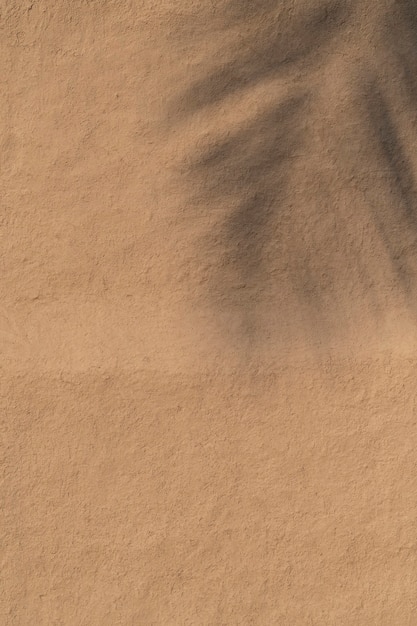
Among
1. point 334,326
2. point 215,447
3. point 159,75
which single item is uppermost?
point 159,75

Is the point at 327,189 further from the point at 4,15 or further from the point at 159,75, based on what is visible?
the point at 4,15

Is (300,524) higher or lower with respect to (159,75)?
lower

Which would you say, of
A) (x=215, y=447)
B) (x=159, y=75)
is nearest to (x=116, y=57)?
(x=159, y=75)

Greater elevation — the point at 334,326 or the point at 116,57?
the point at 116,57

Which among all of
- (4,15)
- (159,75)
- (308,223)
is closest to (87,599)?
(308,223)

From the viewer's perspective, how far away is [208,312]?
9.73 feet

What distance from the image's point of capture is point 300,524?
2873mm

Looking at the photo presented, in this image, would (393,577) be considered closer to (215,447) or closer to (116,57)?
(215,447)

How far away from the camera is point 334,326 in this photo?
9.66 ft

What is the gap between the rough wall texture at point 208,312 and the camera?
2.87 m

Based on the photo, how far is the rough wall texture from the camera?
2.87 metres

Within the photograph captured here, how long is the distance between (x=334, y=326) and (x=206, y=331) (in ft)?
1.53

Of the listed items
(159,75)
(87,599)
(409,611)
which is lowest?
(409,611)

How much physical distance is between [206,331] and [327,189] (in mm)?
687
